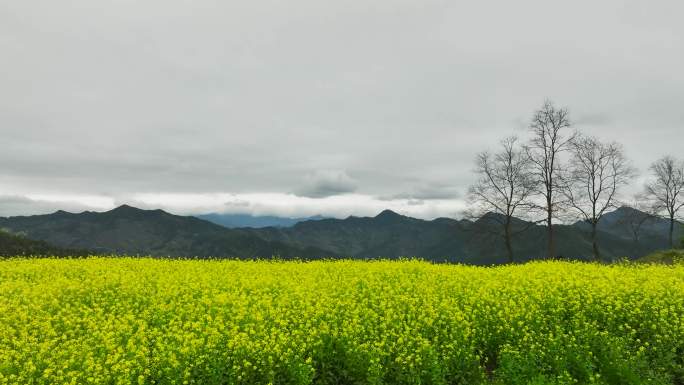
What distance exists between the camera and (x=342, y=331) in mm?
11234

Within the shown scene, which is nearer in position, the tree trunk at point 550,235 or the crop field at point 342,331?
the crop field at point 342,331

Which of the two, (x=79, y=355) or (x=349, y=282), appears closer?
(x=79, y=355)

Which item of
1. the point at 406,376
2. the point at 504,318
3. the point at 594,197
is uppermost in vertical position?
the point at 594,197

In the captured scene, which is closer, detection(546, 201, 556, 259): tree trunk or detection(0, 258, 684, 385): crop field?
detection(0, 258, 684, 385): crop field

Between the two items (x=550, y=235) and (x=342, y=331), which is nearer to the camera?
(x=342, y=331)

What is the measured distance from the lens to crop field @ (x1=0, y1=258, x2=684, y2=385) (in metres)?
9.32

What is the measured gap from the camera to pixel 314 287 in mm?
14922

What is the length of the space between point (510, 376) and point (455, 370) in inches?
45.7

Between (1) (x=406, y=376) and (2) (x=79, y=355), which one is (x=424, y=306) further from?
(2) (x=79, y=355)

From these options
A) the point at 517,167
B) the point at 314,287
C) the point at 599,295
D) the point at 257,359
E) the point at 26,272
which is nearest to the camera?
the point at 257,359

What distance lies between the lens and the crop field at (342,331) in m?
9.32

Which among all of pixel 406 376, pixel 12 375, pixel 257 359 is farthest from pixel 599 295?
pixel 12 375

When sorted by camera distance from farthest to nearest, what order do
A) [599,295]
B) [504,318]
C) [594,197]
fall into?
1. [594,197]
2. [599,295]
3. [504,318]

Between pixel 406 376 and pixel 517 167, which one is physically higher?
pixel 517 167
